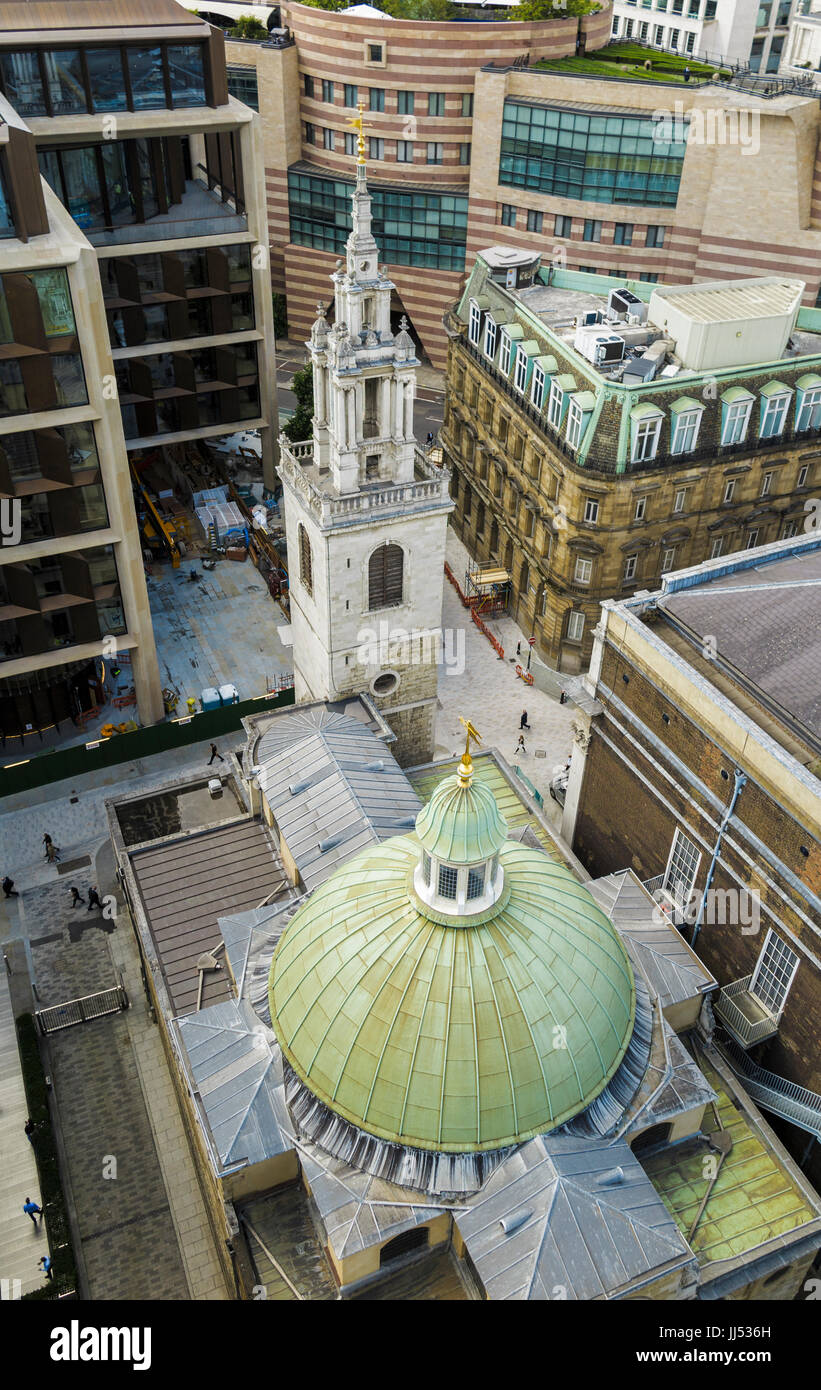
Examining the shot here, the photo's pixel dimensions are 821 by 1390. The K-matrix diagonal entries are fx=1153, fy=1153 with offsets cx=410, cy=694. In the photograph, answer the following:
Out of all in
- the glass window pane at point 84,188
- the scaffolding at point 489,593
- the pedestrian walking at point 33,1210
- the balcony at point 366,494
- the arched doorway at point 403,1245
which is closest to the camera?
the arched doorway at point 403,1245

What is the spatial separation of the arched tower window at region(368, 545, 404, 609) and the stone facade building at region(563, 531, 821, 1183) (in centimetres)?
1159

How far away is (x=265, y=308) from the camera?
262 feet

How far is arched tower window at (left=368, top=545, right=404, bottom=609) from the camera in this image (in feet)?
192

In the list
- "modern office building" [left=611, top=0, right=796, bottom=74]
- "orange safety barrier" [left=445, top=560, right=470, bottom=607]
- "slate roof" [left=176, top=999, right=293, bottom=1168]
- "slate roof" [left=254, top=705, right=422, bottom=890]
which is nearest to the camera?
"slate roof" [left=176, top=999, right=293, bottom=1168]

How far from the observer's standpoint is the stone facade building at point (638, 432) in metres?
68.2

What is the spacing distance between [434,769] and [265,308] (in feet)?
127

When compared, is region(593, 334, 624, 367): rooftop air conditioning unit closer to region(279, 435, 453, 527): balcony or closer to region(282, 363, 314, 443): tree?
region(279, 435, 453, 527): balcony

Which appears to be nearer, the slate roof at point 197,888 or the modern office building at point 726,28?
the slate roof at point 197,888

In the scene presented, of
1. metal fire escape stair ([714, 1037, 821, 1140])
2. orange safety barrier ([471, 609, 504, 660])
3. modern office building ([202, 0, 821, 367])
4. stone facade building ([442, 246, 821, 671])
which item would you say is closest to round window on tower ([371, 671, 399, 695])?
stone facade building ([442, 246, 821, 671])

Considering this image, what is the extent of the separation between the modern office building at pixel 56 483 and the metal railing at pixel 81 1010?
782 inches

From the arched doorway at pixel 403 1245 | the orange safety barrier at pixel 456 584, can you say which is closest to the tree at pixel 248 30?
the orange safety barrier at pixel 456 584

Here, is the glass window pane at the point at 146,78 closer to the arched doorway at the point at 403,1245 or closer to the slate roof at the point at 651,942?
→ the slate roof at the point at 651,942

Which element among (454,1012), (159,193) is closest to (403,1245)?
(454,1012)

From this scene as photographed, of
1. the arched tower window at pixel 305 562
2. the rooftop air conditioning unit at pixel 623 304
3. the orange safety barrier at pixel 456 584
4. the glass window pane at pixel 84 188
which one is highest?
the glass window pane at pixel 84 188
